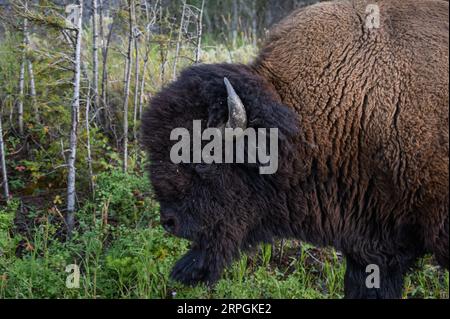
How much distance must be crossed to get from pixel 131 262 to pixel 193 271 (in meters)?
0.78

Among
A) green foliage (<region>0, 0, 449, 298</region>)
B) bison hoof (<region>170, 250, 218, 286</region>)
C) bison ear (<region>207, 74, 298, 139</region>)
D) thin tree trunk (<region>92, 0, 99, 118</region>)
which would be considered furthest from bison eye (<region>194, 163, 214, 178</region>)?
thin tree trunk (<region>92, 0, 99, 118</region>)

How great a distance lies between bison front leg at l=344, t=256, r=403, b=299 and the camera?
365 cm

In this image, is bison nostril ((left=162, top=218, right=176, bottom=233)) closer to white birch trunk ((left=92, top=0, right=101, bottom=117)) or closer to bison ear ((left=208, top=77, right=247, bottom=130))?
bison ear ((left=208, top=77, right=247, bottom=130))

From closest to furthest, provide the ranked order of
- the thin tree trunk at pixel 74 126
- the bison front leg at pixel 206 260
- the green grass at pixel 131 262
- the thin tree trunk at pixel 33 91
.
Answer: the bison front leg at pixel 206 260
the green grass at pixel 131 262
the thin tree trunk at pixel 74 126
the thin tree trunk at pixel 33 91

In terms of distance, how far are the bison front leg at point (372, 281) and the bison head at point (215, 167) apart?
587mm

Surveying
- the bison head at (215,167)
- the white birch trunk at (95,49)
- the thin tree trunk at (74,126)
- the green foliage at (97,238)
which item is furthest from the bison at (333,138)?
the white birch trunk at (95,49)

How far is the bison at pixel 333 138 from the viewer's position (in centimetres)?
323

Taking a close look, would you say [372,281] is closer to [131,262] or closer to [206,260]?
[206,260]

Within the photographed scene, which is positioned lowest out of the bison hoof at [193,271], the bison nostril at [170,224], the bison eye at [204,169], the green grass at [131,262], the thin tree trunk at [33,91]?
the green grass at [131,262]

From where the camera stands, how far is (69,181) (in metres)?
4.79

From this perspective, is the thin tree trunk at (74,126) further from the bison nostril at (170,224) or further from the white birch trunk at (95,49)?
the bison nostril at (170,224)

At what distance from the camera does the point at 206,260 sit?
3.69 m

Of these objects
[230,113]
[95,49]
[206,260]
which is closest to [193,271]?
[206,260]
